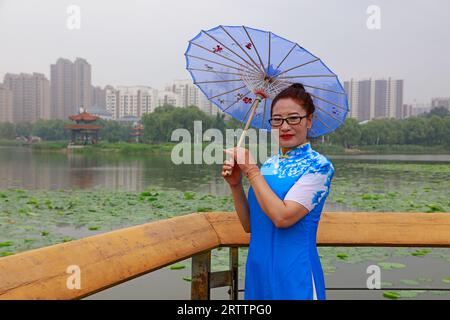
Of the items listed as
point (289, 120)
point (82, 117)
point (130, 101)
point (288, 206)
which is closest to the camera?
point (288, 206)

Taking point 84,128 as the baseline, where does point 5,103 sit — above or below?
above

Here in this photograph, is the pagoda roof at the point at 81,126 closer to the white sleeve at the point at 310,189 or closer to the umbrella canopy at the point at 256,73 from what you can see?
the umbrella canopy at the point at 256,73

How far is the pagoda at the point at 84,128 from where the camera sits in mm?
35709

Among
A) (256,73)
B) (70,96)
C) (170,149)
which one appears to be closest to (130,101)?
(70,96)

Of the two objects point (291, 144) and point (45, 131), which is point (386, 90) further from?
point (291, 144)

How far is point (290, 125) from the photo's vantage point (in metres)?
1.20

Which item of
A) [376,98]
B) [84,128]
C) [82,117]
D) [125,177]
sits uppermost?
[376,98]

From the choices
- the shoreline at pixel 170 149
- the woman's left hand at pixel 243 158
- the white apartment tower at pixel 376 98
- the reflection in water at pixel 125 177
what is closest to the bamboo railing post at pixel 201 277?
the woman's left hand at pixel 243 158

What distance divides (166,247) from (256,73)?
2.15 ft

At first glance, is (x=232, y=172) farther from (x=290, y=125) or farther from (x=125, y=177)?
(x=125, y=177)

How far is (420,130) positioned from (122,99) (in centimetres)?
4313

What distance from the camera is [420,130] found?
29.0m

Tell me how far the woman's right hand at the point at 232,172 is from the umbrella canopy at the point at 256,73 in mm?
236

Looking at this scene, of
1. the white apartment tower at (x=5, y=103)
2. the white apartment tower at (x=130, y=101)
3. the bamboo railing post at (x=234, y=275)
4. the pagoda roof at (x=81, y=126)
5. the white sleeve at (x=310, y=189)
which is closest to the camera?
the white sleeve at (x=310, y=189)
